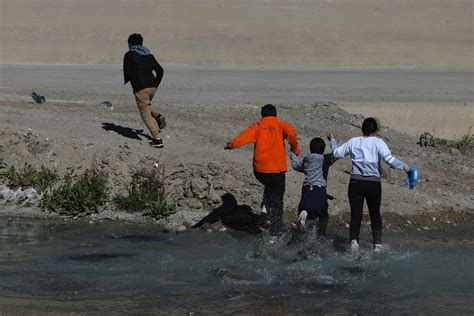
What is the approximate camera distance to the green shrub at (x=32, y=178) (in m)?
13.3

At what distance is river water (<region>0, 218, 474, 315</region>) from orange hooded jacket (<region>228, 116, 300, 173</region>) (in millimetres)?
1003

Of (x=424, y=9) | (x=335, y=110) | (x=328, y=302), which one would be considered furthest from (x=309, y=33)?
(x=328, y=302)

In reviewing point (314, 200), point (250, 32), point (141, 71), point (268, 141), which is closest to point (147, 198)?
point (141, 71)

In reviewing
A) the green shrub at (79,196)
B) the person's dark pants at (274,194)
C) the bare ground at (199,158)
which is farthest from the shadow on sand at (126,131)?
the person's dark pants at (274,194)

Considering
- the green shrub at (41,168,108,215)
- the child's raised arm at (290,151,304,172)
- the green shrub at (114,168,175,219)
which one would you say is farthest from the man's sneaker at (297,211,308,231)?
the green shrub at (41,168,108,215)

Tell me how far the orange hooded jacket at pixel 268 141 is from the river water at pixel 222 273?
100cm

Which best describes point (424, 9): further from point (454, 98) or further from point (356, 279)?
point (356, 279)

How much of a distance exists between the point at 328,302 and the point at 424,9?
44.2 m

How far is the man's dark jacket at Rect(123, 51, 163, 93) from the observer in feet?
42.1

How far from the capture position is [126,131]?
47.9 feet

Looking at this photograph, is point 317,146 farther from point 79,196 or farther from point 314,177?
point 79,196

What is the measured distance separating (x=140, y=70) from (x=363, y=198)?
4142 mm

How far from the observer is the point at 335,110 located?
17.6m

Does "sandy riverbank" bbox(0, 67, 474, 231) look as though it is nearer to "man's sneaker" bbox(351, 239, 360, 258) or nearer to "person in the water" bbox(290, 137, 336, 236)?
"person in the water" bbox(290, 137, 336, 236)
